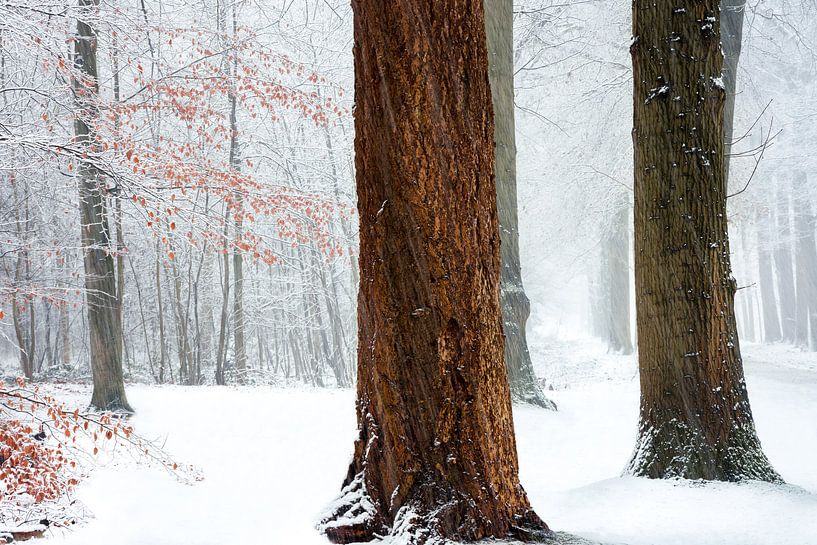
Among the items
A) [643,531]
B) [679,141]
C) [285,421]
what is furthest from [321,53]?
[643,531]

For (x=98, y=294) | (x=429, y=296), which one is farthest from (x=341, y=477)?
(x=98, y=294)

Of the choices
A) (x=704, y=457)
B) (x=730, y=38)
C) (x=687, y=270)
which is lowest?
(x=704, y=457)

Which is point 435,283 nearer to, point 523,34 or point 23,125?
point 23,125

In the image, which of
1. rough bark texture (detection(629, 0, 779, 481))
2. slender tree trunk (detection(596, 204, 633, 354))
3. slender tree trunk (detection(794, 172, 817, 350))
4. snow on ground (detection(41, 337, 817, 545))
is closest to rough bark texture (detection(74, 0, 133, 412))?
snow on ground (detection(41, 337, 817, 545))

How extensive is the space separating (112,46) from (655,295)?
8.07 meters

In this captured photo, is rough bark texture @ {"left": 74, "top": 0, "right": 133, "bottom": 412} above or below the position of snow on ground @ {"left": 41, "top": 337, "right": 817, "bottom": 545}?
above

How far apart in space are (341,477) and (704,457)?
3762 millimetres

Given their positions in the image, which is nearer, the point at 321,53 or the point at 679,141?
the point at 679,141

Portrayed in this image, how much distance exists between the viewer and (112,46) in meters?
9.32

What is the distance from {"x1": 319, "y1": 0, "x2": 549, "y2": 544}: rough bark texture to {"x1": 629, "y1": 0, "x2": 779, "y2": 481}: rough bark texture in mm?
2266

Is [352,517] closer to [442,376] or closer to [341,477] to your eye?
[442,376]

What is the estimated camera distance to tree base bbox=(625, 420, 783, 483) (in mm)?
4695

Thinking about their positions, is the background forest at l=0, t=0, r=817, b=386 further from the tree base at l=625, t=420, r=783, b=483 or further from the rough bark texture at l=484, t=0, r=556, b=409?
the tree base at l=625, t=420, r=783, b=483

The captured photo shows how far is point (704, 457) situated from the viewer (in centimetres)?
471
